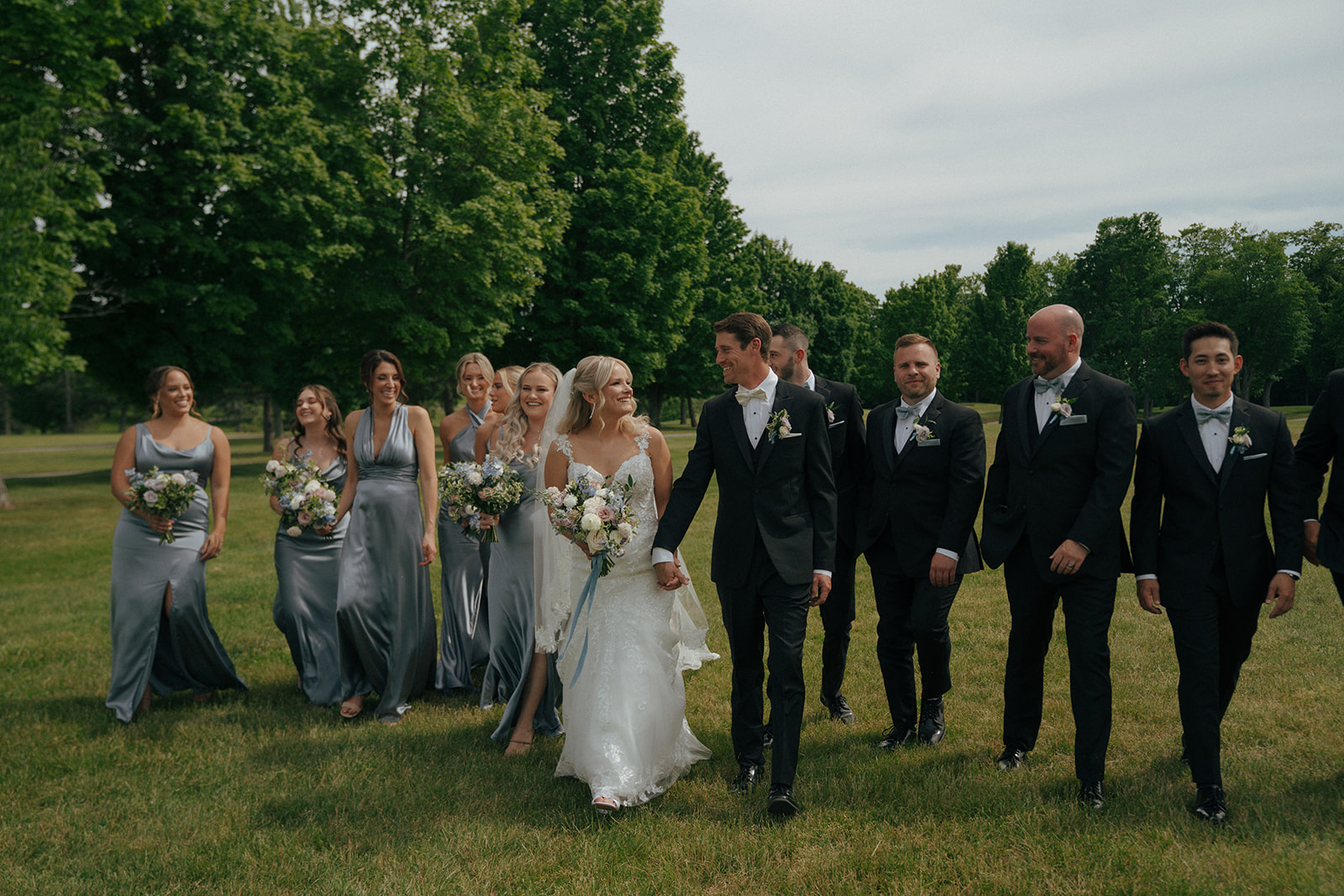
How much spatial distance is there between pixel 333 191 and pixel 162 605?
1887 cm

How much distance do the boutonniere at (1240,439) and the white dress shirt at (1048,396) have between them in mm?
865

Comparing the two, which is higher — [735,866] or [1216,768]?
→ [1216,768]

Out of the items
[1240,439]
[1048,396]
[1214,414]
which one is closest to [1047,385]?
[1048,396]

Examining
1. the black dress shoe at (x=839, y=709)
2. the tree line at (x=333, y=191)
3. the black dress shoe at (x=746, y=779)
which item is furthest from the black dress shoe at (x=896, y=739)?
the tree line at (x=333, y=191)

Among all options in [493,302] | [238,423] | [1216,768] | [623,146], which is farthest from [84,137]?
[238,423]

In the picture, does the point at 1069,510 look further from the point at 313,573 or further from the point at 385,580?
the point at 313,573

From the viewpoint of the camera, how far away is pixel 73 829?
479 centimetres

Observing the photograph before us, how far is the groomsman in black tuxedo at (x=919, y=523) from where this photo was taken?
5.44m

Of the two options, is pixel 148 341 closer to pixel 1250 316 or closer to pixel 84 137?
pixel 84 137

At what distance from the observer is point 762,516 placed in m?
4.89

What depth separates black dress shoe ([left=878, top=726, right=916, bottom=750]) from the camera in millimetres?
5637

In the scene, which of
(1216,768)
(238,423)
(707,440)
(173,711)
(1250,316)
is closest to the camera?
(1216,768)

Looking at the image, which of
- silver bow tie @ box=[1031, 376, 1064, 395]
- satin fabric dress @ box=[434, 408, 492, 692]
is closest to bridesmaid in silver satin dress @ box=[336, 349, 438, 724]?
satin fabric dress @ box=[434, 408, 492, 692]

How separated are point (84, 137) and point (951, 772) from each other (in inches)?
1013
